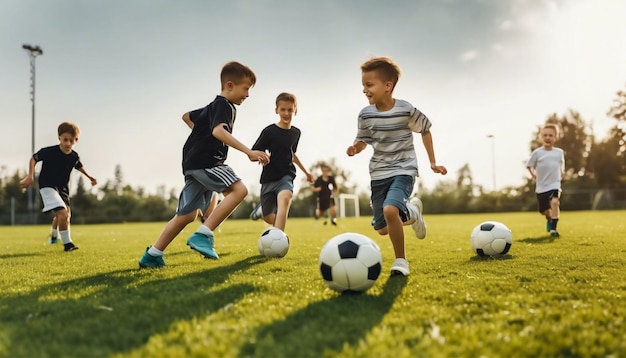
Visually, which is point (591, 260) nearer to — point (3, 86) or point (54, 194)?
point (54, 194)

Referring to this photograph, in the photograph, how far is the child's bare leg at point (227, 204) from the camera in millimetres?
4742

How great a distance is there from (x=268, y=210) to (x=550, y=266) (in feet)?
12.7

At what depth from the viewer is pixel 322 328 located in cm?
240

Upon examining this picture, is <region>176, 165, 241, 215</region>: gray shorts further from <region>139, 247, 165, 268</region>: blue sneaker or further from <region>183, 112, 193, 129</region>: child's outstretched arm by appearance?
<region>183, 112, 193, 129</region>: child's outstretched arm

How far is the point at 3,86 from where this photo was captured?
30.5 m

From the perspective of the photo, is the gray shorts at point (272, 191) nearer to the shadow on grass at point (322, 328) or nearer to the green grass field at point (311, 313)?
the green grass field at point (311, 313)

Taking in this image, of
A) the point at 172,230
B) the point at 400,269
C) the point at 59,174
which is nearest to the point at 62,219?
the point at 59,174

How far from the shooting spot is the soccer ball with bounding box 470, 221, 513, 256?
546 centimetres

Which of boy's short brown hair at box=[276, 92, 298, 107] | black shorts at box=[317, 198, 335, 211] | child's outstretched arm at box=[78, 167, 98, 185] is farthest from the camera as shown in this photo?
black shorts at box=[317, 198, 335, 211]

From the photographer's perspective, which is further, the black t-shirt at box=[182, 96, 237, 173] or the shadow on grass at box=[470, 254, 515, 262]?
the shadow on grass at box=[470, 254, 515, 262]

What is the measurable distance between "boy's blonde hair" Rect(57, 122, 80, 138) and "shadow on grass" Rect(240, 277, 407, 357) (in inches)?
251

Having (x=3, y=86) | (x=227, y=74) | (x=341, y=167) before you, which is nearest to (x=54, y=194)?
(x=227, y=74)

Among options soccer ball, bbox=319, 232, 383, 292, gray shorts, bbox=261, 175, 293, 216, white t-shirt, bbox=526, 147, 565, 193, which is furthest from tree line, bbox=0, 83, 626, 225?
soccer ball, bbox=319, 232, 383, 292

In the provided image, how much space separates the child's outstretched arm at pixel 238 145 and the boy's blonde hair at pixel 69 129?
14.6ft
